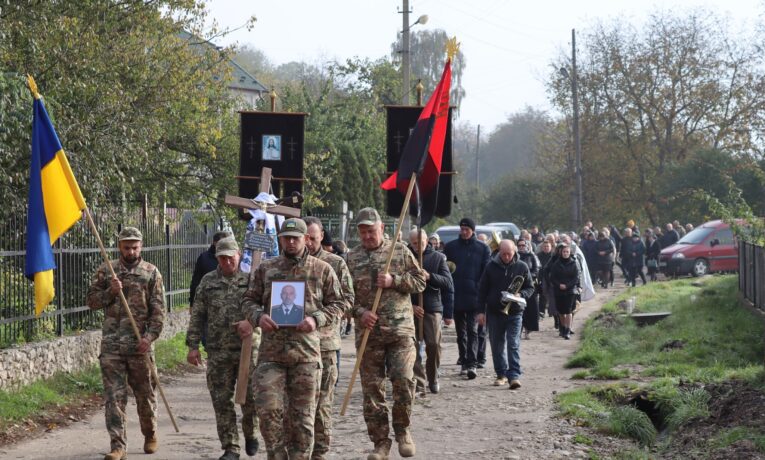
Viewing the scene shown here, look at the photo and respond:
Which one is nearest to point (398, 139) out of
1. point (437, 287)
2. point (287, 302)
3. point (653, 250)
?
point (437, 287)

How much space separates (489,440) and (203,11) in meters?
12.3

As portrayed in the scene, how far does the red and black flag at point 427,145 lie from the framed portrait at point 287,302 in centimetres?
287

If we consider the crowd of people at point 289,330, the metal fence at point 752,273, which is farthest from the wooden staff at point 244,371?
the metal fence at point 752,273

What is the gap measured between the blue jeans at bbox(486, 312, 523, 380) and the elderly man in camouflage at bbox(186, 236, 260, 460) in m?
4.69

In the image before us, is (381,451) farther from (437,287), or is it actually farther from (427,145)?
(437,287)

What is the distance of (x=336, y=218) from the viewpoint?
32750mm

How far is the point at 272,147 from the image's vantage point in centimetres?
1622

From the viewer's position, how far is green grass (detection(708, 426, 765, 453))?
8.82 metres

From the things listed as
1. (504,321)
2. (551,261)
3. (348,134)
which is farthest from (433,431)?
(348,134)

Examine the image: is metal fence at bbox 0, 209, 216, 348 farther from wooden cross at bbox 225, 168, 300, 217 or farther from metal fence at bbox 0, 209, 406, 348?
wooden cross at bbox 225, 168, 300, 217

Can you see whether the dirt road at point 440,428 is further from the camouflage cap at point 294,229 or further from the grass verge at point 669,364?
the camouflage cap at point 294,229

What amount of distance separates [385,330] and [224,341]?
131cm

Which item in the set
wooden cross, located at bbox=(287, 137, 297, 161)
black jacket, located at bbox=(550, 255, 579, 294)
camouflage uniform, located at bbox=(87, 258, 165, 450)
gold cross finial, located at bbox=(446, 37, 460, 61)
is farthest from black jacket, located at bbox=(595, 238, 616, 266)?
camouflage uniform, located at bbox=(87, 258, 165, 450)

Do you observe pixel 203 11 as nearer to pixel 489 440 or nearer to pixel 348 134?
pixel 489 440
